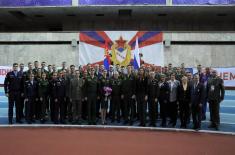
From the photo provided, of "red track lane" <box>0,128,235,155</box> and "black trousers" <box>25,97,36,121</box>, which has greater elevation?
"black trousers" <box>25,97,36,121</box>

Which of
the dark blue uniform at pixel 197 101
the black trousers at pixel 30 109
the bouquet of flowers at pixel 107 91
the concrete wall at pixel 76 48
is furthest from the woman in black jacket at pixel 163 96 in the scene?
the concrete wall at pixel 76 48

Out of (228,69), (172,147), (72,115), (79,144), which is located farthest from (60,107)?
(228,69)

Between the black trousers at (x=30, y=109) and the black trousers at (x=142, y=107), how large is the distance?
3308 millimetres

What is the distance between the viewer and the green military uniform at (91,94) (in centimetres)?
1000

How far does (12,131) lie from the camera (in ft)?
29.0

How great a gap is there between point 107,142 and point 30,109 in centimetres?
367

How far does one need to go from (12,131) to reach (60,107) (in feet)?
5.95

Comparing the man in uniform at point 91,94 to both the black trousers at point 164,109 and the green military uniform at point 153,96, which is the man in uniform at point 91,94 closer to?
the green military uniform at point 153,96

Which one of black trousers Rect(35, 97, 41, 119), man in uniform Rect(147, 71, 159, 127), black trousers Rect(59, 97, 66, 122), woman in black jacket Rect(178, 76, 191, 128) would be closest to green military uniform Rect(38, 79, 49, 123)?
black trousers Rect(35, 97, 41, 119)

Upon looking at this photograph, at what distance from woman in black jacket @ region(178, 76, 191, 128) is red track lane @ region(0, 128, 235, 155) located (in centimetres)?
86

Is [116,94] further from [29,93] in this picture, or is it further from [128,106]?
[29,93]

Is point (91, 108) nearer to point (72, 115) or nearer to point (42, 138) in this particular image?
point (72, 115)

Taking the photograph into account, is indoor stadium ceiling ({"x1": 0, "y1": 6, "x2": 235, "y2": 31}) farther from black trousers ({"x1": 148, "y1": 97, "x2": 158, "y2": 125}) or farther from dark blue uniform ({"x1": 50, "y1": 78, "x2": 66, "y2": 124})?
black trousers ({"x1": 148, "y1": 97, "x2": 158, "y2": 125})

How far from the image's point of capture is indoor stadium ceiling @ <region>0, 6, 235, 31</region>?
21.8 metres
